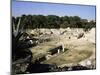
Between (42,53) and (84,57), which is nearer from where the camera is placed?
(42,53)

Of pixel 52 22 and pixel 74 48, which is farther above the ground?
pixel 52 22

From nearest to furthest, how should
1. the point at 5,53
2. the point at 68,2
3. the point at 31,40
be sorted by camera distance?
the point at 5,53 → the point at 31,40 → the point at 68,2

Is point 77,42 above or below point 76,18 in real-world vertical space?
below

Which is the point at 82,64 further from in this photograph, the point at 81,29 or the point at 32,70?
the point at 32,70

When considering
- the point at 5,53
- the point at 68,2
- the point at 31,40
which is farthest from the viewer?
the point at 68,2

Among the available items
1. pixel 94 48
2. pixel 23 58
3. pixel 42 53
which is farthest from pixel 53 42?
pixel 94 48

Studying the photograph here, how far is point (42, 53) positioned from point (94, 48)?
2.16 ft

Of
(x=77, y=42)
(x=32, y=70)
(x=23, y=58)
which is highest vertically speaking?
(x=77, y=42)

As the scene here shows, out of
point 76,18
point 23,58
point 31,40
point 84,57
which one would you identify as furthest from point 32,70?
point 76,18

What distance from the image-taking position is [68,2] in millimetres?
2322

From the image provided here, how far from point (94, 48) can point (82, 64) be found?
252 millimetres

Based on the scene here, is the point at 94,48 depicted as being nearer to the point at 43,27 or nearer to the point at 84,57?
the point at 84,57

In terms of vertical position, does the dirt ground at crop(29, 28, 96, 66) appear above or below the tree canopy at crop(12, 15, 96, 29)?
below

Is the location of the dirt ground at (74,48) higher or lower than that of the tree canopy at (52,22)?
lower
